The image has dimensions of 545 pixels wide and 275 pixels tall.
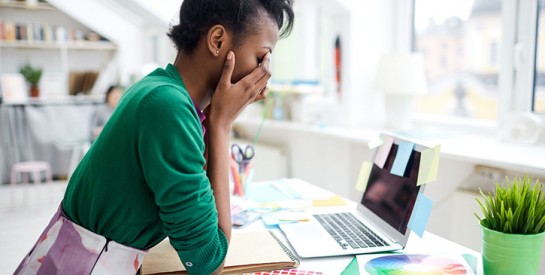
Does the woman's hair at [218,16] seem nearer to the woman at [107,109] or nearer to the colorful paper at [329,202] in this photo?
the colorful paper at [329,202]

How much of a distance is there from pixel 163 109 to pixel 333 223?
766 millimetres

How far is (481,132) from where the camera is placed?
2.69m

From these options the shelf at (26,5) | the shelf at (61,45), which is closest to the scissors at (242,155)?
the shelf at (61,45)

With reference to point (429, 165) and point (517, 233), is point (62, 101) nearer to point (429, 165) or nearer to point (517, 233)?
point (429, 165)

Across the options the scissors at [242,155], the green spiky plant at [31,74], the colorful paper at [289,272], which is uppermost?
the green spiky plant at [31,74]

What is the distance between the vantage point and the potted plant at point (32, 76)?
5434 mm

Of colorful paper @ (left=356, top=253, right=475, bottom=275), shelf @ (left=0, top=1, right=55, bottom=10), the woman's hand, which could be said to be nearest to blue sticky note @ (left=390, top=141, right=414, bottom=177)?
colorful paper @ (left=356, top=253, right=475, bottom=275)

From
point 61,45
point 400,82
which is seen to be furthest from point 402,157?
point 61,45

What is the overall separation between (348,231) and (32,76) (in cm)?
508

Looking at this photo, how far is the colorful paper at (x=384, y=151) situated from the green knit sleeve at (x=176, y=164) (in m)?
0.70

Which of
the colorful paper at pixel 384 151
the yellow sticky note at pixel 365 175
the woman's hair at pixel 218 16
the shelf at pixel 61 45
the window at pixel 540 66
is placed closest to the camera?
the woman's hair at pixel 218 16

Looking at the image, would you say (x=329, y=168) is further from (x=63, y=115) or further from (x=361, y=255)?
(x=63, y=115)

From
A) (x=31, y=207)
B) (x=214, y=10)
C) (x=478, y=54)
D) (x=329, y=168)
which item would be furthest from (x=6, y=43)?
(x=214, y=10)

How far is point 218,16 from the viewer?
958 mm
